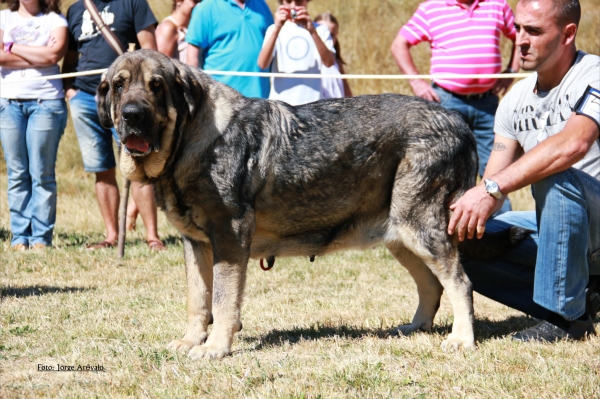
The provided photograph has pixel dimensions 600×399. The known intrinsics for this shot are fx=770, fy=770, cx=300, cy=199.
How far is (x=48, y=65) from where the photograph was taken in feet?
26.5

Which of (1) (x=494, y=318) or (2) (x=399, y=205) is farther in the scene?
(1) (x=494, y=318)

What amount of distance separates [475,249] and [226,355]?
1739mm

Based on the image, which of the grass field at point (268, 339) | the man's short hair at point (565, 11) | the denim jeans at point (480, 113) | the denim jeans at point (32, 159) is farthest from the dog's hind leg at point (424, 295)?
the denim jeans at point (32, 159)

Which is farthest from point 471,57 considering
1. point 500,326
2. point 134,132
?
point 134,132

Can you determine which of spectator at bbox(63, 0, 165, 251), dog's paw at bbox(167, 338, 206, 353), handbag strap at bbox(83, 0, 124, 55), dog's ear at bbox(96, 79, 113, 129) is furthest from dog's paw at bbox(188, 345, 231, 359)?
handbag strap at bbox(83, 0, 124, 55)

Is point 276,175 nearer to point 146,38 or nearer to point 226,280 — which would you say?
point 226,280

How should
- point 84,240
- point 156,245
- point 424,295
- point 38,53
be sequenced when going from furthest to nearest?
point 84,240, point 156,245, point 38,53, point 424,295

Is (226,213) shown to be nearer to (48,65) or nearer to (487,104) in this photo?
(487,104)

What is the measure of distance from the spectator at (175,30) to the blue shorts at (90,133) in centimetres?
97

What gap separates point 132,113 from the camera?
403 cm

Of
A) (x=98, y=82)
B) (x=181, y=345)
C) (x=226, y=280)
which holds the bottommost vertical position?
(x=181, y=345)

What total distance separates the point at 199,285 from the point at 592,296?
2422 mm

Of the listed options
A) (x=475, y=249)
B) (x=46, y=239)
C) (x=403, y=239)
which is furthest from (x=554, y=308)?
(x=46, y=239)

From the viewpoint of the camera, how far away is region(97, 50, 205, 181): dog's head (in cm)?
411
